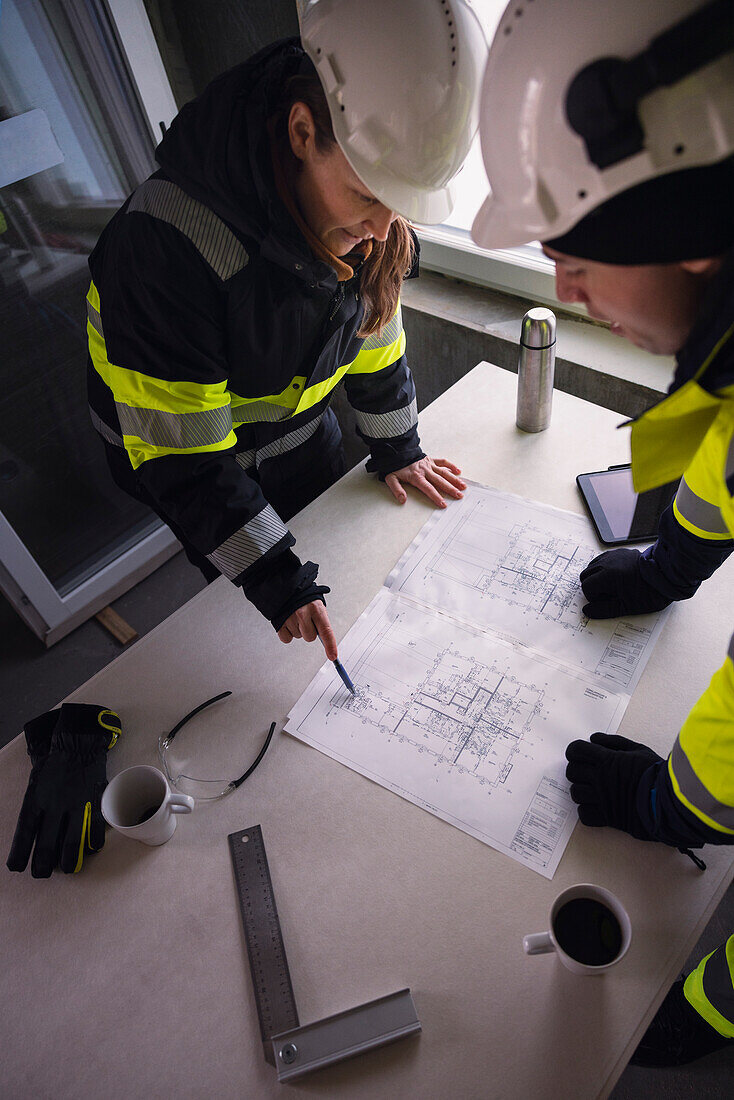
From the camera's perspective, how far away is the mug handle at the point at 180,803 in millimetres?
941

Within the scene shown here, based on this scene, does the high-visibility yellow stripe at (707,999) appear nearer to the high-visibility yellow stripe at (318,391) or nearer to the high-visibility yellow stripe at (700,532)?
the high-visibility yellow stripe at (700,532)

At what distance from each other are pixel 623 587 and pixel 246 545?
0.65 meters

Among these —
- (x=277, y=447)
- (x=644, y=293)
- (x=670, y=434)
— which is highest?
(x=644, y=293)

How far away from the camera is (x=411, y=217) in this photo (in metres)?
0.93

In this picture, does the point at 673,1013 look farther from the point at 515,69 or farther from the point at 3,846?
the point at 515,69

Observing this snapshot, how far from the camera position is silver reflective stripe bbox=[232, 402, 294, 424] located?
4.17 feet

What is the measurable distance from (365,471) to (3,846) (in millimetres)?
968

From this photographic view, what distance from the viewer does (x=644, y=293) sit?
608mm

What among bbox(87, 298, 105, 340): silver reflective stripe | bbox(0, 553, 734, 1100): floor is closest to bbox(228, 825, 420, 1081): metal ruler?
bbox(87, 298, 105, 340): silver reflective stripe

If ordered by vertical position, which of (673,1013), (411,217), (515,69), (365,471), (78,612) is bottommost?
(673,1013)

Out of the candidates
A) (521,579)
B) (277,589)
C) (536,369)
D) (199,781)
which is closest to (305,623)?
(277,589)

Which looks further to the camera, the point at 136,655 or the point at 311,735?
the point at 136,655

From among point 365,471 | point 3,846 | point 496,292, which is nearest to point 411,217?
point 365,471

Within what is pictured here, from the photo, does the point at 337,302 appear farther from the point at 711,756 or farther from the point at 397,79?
the point at 711,756
